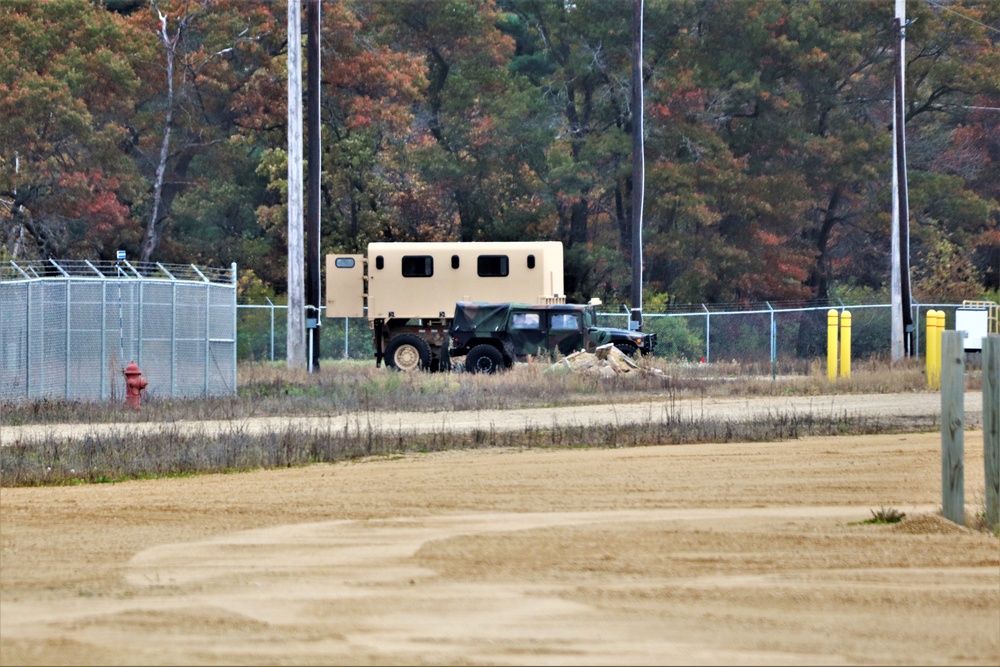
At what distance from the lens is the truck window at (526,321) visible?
32156mm

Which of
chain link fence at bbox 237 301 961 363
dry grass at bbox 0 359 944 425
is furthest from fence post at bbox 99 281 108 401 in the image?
chain link fence at bbox 237 301 961 363

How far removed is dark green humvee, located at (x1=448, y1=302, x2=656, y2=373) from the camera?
105 feet

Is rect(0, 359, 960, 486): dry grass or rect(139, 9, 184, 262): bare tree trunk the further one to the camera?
rect(139, 9, 184, 262): bare tree trunk

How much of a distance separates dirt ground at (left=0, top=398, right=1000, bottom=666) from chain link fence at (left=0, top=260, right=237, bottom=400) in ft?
33.7

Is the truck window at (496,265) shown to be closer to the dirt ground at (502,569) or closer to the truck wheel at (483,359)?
the truck wheel at (483,359)

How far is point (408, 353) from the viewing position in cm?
3456

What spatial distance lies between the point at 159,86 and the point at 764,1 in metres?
20.0

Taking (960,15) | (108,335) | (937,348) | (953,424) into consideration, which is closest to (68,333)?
(108,335)

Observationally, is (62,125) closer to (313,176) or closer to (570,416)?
(313,176)

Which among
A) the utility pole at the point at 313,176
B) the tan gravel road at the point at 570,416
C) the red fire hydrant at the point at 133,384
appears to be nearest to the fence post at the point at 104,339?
the red fire hydrant at the point at 133,384

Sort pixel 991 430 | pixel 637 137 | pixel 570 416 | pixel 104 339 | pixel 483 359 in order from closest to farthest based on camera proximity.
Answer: pixel 991 430, pixel 570 416, pixel 104 339, pixel 483 359, pixel 637 137

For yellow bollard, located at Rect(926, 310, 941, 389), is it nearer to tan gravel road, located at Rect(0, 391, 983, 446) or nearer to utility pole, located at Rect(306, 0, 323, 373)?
tan gravel road, located at Rect(0, 391, 983, 446)

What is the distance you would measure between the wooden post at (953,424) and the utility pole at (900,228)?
1078 inches

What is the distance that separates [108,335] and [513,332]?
1029 cm
